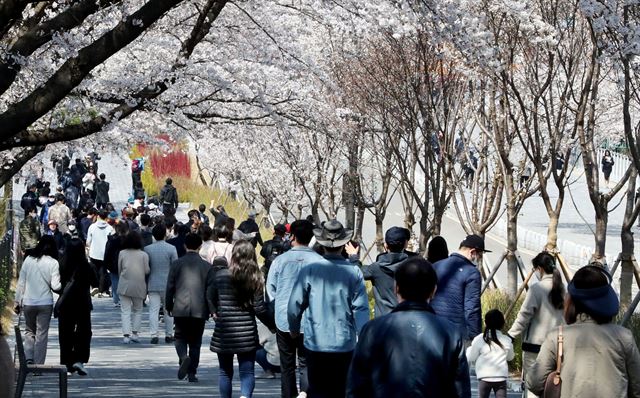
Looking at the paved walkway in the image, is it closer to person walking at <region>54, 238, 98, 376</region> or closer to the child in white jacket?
person walking at <region>54, 238, 98, 376</region>

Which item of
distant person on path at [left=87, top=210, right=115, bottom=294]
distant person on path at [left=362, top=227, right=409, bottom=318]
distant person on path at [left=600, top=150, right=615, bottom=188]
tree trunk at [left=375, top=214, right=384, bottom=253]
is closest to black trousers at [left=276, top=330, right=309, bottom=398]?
distant person on path at [left=362, top=227, right=409, bottom=318]

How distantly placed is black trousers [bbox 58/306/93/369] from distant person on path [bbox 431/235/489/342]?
5.19 m

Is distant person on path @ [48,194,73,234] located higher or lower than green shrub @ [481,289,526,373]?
higher

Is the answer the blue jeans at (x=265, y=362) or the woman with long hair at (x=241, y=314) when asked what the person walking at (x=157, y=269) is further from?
the woman with long hair at (x=241, y=314)

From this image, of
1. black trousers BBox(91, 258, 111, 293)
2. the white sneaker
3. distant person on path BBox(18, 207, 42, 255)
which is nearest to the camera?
the white sneaker

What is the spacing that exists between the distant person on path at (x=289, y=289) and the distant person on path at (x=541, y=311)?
66.7 inches

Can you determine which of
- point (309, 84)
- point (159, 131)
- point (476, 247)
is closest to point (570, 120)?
point (159, 131)

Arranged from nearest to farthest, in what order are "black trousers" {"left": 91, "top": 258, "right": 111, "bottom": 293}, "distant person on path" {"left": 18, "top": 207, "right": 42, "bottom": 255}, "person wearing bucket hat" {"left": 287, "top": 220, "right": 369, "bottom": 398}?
"person wearing bucket hat" {"left": 287, "top": 220, "right": 369, "bottom": 398}, "black trousers" {"left": 91, "top": 258, "right": 111, "bottom": 293}, "distant person on path" {"left": 18, "top": 207, "right": 42, "bottom": 255}

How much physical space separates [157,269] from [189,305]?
3.71 m

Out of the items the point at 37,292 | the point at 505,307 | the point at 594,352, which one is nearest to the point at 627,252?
the point at 505,307

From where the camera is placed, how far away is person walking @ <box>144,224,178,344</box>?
17766mm

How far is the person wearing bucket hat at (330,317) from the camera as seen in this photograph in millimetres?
9586

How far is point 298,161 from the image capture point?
3014cm

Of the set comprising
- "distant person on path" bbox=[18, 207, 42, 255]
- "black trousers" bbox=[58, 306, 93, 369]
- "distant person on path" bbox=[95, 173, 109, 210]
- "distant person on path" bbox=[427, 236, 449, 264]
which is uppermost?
"distant person on path" bbox=[95, 173, 109, 210]
